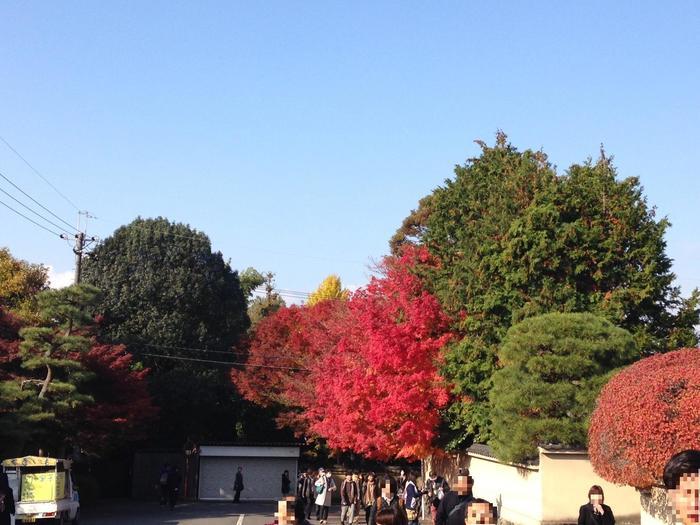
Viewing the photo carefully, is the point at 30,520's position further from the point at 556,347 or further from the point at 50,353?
the point at 556,347

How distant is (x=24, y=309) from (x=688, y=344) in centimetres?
3194

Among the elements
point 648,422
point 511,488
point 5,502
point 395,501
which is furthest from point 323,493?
point 395,501

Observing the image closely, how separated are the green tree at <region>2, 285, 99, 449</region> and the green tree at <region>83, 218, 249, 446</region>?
12028 mm

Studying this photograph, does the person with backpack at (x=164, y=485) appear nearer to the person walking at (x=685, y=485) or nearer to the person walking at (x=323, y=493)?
the person walking at (x=323, y=493)

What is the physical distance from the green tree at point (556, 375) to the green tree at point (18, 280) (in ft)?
101

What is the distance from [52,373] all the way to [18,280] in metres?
17.8

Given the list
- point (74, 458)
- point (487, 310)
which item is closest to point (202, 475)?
point (74, 458)

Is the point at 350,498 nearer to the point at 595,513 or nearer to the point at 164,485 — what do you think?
the point at 164,485

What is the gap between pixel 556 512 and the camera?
66.2 feet

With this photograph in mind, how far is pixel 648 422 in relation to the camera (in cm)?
1467

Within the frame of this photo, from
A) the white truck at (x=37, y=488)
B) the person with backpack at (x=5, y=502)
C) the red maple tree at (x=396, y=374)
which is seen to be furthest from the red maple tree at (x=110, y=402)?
the person with backpack at (x=5, y=502)

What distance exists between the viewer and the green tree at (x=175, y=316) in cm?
4353

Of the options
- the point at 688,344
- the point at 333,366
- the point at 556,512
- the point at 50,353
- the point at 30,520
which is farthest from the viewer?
the point at 333,366

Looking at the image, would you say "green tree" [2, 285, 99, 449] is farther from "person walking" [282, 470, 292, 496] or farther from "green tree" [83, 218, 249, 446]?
"green tree" [83, 218, 249, 446]
